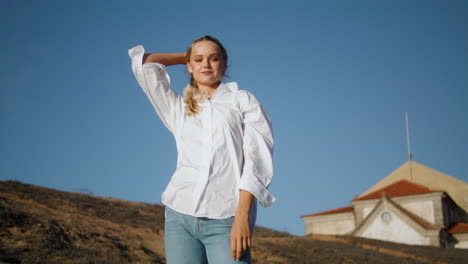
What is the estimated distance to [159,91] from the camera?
260cm

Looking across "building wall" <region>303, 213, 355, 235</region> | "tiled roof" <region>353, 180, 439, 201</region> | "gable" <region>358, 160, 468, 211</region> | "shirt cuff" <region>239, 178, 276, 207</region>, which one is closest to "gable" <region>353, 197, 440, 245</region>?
"tiled roof" <region>353, 180, 439, 201</region>

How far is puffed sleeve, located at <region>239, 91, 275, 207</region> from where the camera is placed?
215 centimetres

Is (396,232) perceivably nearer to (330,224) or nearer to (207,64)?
(330,224)

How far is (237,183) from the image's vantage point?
223 cm

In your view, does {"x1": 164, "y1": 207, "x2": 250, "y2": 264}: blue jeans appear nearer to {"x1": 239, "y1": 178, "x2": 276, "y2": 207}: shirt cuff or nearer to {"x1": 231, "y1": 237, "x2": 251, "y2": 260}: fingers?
{"x1": 231, "y1": 237, "x2": 251, "y2": 260}: fingers

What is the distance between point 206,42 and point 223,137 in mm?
702

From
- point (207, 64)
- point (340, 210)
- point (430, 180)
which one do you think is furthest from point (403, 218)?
point (207, 64)

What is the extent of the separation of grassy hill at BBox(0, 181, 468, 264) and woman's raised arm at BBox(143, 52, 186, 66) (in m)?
8.72

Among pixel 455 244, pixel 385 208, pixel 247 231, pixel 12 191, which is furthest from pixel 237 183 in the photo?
pixel 455 244

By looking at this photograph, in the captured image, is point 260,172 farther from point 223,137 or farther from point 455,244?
point 455,244

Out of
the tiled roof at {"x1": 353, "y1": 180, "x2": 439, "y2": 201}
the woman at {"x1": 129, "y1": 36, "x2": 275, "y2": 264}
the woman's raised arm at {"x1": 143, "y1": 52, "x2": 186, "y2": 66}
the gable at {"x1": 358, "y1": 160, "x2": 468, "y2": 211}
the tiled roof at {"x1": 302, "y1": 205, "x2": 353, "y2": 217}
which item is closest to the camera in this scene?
the woman at {"x1": 129, "y1": 36, "x2": 275, "y2": 264}

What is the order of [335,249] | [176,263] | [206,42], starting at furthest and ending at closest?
[335,249]
[206,42]
[176,263]

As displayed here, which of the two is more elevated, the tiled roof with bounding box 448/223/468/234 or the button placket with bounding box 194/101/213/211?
the button placket with bounding box 194/101/213/211

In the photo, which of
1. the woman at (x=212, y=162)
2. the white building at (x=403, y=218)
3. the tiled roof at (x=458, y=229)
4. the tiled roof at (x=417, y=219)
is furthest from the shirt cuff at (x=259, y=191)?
the tiled roof at (x=458, y=229)
